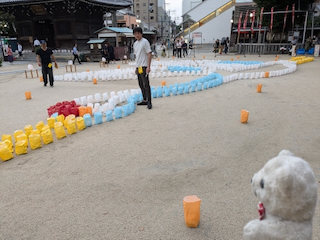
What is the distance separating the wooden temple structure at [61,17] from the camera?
63.6 ft

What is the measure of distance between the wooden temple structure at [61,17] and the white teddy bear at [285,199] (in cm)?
2062

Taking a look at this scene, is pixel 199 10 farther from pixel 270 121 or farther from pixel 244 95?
pixel 270 121

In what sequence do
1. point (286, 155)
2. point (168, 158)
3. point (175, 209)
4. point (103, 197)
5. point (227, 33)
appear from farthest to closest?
point (227, 33) → point (168, 158) → point (103, 197) → point (175, 209) → point (286, 155)

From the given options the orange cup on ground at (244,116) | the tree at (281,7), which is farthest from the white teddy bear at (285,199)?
the tree at (281,7)

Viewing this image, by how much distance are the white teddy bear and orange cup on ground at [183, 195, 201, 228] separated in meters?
0.64

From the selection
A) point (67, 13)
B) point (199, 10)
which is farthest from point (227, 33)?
point (67, 13)

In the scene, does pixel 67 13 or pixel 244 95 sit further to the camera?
pixel 67 13

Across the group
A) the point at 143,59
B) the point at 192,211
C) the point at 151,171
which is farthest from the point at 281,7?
the point at 192,211

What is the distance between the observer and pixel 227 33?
34.0 metres

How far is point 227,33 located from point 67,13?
22.7 metres

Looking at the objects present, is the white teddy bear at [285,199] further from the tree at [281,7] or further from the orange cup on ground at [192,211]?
Answer: the tree at [281,7]

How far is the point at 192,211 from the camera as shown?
2.04 m

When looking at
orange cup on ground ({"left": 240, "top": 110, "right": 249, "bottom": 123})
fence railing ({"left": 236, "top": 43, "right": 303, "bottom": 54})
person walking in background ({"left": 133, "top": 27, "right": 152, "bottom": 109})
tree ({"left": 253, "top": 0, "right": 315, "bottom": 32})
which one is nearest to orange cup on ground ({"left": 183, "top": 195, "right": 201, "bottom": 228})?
orange cup on ground ({"left": 240, "top": 110, "right": 249, "bottom": 123})

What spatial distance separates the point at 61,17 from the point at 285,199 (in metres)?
22.5
